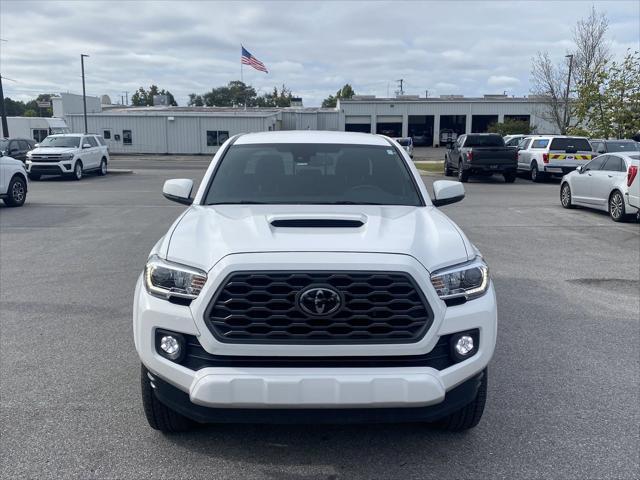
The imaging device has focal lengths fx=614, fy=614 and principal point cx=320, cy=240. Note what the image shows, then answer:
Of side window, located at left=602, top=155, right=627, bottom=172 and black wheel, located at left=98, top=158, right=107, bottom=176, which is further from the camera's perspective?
black wheel, located at left=98, top=158, right=107, bottom=176

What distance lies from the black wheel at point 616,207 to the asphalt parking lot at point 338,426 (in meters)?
4.47

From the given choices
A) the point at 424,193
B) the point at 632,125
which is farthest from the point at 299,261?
the point at 632,125

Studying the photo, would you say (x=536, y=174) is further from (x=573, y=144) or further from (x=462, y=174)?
(x=462, y=174)

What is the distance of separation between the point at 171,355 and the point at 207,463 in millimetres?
703

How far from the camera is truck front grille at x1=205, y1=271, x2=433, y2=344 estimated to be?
10.5 ft

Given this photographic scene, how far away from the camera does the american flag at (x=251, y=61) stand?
45.0 m

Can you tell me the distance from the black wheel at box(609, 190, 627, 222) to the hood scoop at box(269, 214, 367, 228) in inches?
443

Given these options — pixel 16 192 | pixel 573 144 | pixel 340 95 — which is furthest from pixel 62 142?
pixel 340 95

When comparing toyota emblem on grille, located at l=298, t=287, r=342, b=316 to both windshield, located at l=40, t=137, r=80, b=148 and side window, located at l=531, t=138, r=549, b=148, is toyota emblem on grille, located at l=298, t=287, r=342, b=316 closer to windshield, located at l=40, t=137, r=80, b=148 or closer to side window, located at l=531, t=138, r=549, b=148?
side window, located at l=531, t=138, r=549, b=148

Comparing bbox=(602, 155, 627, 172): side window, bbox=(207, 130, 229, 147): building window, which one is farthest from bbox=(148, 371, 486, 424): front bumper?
bbox=(207, 130, 229, 147): building window

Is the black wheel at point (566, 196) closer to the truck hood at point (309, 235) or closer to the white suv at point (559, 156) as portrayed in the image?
the white suv at point (559, 156)

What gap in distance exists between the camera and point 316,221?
3.86m

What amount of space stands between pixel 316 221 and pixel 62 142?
25.1 metres

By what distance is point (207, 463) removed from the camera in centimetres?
351
